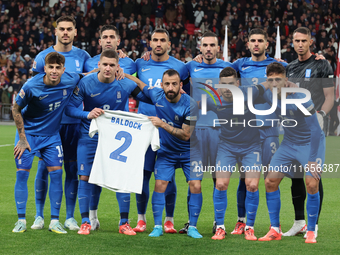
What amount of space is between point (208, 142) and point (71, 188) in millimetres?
1834

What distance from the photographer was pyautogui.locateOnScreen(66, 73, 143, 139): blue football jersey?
19.1ft

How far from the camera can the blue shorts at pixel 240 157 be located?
5.61 m

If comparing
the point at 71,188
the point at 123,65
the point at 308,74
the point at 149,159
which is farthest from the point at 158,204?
the point at 308,74

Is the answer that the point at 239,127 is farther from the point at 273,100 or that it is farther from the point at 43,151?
the point at 43,151

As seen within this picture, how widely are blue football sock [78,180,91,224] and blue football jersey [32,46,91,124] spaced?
93cm

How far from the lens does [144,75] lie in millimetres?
6430

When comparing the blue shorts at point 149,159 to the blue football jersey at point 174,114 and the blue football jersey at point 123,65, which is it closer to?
the blue football jersey at point 174,114

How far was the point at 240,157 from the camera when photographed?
5699mm

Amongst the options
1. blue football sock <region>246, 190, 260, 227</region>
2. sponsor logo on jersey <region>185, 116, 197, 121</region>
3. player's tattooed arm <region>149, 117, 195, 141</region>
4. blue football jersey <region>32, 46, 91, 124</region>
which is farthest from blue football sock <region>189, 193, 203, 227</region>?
blue football jersey <region>32, 46, 91, 124</region>

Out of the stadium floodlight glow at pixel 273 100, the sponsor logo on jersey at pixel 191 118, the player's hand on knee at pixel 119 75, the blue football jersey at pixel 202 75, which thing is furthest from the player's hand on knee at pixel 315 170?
the player's hand on knee at pixel 119 75

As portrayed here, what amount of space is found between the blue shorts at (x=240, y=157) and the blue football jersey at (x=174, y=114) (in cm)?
41

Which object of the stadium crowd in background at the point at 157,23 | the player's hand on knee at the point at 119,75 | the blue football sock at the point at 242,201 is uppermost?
the stadium crowd in background at the point at 157,23

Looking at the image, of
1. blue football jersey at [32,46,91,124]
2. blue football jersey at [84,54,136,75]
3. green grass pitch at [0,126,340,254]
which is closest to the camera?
green grass pitch at [0,126,340,254]

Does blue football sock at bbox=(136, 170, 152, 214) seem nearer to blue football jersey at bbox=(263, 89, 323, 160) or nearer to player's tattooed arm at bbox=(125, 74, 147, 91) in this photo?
player's tattooed arm at bbox=(125, 74, 147, 91)
